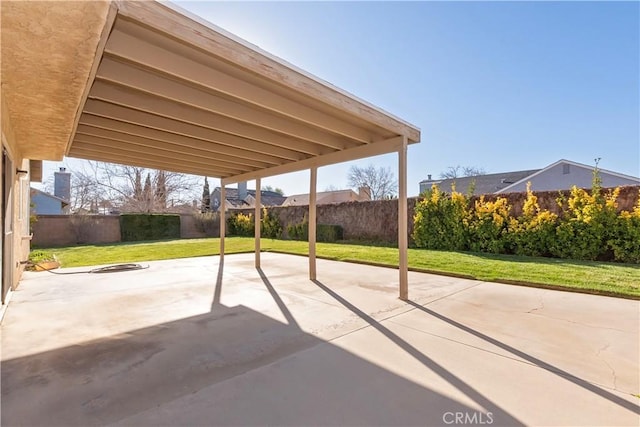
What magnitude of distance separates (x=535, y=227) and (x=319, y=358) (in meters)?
8.79

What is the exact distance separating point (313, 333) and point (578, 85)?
37.9 ft

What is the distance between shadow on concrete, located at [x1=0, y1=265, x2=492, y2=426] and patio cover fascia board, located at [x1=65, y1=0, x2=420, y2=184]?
2399mm

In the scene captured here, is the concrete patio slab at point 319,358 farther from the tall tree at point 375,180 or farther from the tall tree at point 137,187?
the tall tree at point 375,180

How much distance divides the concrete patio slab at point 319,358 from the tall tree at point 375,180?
32.2 meters

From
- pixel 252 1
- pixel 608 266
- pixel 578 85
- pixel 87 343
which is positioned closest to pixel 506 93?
pixel 578 85

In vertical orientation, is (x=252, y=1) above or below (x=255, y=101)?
above

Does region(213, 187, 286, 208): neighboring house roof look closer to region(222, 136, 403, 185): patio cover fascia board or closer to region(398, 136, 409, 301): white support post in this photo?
region(222, 136, 403, 185): patio cover fascia board

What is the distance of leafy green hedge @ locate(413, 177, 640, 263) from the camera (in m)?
7.64

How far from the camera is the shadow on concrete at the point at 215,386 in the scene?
6.03ft

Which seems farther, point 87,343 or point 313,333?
point 313,333

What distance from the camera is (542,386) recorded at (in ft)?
7.19

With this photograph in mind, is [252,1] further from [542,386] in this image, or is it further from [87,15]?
[542,386]

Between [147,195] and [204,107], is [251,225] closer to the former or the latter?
[147,195]

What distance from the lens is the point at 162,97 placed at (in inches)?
138
